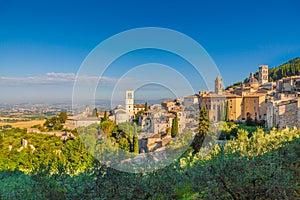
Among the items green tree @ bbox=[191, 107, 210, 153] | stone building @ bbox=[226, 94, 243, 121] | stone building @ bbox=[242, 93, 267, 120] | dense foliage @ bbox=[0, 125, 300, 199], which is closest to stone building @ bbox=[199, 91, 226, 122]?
green tree @ bbox=[191, 107, 210, 153]

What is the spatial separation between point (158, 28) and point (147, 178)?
4580 mm

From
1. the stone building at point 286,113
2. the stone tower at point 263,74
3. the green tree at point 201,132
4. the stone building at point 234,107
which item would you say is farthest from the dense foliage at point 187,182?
the stone tower at point 263,74

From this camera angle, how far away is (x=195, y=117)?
1317cm

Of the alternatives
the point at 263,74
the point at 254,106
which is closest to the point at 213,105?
the point at 254,106

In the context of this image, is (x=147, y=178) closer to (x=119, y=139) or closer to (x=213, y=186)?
(x=213, y=186)

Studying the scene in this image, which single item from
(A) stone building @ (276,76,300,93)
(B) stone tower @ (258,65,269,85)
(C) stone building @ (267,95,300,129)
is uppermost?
(B) stone tower @ (258,65,269,85)

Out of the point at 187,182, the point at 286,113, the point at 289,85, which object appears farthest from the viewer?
the point at 289,85

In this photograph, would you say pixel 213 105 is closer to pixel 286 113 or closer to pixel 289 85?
pixel 286 113

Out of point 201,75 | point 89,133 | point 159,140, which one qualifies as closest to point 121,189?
point 201,75

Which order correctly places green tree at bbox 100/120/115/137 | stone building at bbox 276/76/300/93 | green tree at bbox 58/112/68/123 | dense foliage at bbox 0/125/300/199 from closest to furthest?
dense foliage at bbox 0/125/300/199, green tree at bbox 100/120/115/137, stone building at bbox 276/76/300/93, green tree at bbox 58/112/68/123

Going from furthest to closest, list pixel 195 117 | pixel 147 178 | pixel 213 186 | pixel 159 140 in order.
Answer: pixel 159 140 → pixel 195 117 → pixel 147 178 → pixel 213 186

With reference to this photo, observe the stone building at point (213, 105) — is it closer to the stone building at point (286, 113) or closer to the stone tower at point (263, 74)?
the stone building at point (286, 113)

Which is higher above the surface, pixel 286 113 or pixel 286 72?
pixel 286 72

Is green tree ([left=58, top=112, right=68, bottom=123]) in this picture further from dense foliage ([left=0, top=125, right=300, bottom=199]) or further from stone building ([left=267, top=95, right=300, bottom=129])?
dense foliage ([left=0, top=125, right=300, bottom=199])
